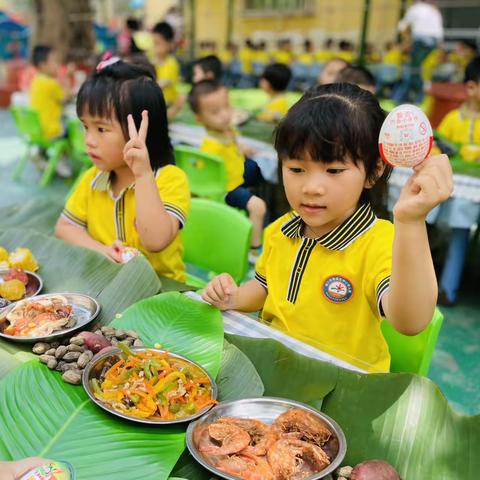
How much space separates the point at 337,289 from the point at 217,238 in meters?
0.97

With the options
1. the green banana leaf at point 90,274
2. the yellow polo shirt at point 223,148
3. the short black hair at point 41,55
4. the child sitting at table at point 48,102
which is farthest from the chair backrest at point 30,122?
the green banana leaf at point 90,274

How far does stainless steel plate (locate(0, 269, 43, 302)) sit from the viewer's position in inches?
66.0

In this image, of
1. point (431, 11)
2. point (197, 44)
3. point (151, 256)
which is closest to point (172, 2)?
point (197, 44)

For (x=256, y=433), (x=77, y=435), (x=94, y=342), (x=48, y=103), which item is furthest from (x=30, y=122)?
(x=256, y=433)

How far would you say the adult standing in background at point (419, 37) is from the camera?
9.19 m

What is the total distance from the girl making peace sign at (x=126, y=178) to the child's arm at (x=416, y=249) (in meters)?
0.92

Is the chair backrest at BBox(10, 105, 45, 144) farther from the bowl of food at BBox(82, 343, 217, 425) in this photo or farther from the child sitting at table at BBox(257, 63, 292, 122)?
the bowl of food at BBox(82, 343, 217, 425)

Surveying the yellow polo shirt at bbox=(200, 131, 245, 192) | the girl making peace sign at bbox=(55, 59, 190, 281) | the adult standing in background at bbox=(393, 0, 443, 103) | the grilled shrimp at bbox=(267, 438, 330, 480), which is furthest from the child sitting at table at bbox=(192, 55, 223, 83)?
the adult standing in background at bbox=(393, 0, 443, 103)

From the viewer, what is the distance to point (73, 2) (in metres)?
10.7

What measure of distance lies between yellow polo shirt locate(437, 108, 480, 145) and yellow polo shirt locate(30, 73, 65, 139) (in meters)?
4.36

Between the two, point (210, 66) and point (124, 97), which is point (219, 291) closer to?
point (124, 97)

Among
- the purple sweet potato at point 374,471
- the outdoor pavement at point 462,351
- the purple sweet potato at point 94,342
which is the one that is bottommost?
the outdoor pavement at point 462,351

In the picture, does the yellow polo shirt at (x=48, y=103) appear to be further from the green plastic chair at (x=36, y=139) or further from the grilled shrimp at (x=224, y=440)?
the grilled shrimp at (x=224, y=440)

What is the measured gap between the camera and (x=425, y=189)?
0.94 m
